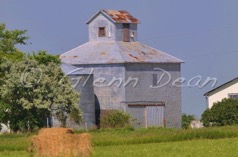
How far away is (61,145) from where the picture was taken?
28.1 m

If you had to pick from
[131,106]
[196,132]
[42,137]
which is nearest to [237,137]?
[196,132]

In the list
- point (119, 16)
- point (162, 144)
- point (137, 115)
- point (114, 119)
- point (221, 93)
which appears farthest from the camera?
point (119, 16)

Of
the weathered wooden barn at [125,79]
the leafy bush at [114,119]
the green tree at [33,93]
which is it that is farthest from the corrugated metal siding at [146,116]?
the green tree at [33,93]

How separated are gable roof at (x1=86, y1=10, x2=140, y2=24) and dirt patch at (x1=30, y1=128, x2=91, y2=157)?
46.0m

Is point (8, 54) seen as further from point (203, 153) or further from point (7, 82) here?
point (203, 153)

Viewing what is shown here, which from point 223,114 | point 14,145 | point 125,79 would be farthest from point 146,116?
point 14,145

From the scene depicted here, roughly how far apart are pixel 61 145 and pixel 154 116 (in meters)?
41.6

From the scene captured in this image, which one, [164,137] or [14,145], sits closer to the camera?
[14,145]

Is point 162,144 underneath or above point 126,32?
underneath

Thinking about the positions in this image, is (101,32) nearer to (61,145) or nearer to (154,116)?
(154,116)

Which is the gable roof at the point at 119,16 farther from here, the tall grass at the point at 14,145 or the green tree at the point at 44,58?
the tall grass at the point at 14,145

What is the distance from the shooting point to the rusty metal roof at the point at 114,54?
70000 millimetres

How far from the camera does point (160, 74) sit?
71938mm

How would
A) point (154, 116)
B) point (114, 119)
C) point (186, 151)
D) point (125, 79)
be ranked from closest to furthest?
point (186, 151) < point (114, 119) < point (154, 116) < point (125, 79)
